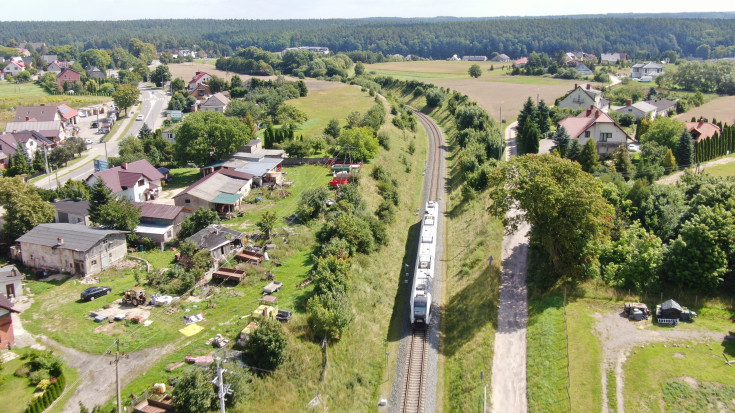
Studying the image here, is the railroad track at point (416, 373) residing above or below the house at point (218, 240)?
below

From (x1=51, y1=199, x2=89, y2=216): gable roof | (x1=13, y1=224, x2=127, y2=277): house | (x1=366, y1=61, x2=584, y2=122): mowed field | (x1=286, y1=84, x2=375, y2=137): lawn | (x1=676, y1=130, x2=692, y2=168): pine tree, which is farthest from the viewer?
(x1=366, y1=61, x2=584, y2=122): mowed field

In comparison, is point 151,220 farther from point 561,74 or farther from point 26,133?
point 561,74

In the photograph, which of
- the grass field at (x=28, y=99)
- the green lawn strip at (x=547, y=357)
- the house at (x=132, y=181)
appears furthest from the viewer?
the grass field at (x=28, y=99)

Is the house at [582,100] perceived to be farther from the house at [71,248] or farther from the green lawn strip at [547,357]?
the house at [71,248]

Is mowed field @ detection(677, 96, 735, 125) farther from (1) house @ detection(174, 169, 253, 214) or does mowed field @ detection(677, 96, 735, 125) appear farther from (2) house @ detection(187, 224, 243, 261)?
(2) house @ detection(187, 224, 243, 261)

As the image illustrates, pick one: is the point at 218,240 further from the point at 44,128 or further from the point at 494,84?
the point at 494,84

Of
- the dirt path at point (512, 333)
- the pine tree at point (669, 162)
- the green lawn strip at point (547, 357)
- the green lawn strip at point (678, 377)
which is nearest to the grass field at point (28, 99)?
the dirt path at point (512, 333)

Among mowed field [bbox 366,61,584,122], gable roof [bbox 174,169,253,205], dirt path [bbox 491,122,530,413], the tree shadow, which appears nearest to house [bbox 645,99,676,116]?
mowed field [bbox 366,61,584,122]

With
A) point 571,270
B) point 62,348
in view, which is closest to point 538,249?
point 571,270
